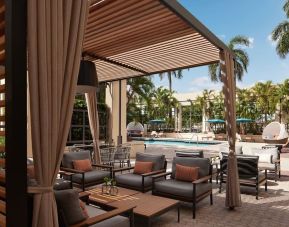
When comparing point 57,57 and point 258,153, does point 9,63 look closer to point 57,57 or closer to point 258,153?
point 57,57

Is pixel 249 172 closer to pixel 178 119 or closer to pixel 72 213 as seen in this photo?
pixel 72 213

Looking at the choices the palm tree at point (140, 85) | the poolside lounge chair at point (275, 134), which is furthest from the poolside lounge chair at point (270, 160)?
the palm tree at point (140, 85)

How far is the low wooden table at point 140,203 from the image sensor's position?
13.9 feet

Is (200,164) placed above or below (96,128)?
below

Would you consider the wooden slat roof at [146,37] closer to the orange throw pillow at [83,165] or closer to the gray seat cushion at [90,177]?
the orange throw pillow at [83,165]

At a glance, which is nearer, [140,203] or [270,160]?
[140,203]

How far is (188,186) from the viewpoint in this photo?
18.1 ft

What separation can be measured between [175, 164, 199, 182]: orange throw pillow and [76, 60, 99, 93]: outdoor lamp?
266 cm

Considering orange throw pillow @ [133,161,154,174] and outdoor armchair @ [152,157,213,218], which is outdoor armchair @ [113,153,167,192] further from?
outdoor armchair @ [152,157,213,218]

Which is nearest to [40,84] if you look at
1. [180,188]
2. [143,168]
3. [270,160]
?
[180,188]

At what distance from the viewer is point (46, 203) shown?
7.79ft

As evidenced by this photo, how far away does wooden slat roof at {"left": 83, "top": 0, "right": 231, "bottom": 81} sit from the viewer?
4340 mm

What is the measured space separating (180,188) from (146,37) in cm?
314

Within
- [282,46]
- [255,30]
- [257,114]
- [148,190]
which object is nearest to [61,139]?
[148,190]
